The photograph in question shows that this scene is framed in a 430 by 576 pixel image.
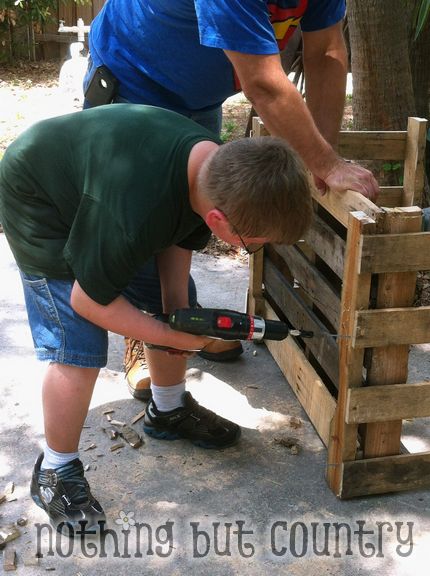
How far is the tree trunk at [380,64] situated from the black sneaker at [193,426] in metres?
2.29

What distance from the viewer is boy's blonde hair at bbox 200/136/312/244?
1.92 meters

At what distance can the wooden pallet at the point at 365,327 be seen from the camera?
234 cm

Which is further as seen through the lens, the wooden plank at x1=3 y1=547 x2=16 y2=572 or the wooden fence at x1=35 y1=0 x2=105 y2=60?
the wooden fence at x1=35 y1=0 x2=105 y2=60

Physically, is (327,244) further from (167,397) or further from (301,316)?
(167,397)

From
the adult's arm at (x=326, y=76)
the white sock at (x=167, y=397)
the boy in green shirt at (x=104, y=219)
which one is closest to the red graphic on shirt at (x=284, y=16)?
the adult's arm at (x=326, y=76)

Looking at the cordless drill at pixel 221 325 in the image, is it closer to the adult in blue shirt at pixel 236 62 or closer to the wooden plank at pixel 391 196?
the adult in blue shirt at pixel 236 62

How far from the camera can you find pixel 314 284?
3051mm

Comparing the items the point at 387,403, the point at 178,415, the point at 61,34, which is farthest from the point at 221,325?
the point at 61,34

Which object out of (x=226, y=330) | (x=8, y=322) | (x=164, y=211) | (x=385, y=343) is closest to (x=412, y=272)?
(x=385, y=343)

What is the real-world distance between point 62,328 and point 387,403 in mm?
1117

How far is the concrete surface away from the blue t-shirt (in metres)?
1.32

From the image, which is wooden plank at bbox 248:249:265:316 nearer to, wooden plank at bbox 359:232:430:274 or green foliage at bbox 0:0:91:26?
wooden plank at bbox 359:232:430:274

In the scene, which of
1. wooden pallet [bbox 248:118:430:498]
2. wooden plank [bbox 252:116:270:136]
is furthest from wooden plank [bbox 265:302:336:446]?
wooden plank [bbox 252:116:270:136]

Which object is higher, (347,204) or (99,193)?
(99,193)
